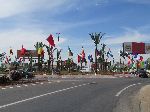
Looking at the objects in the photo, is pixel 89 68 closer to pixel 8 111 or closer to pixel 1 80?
pixel 1 80

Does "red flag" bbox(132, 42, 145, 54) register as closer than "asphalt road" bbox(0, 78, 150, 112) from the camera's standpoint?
No

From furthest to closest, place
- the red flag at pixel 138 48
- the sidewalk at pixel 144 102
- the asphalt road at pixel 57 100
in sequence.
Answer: the red flag at pixel 138 48 < the sidewalk at pixel 144 102 < the asphalt road at pixel 57 100

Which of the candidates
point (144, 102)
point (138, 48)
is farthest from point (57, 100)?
Answer: point (138, 48)

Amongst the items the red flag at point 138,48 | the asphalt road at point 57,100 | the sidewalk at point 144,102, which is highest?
the red flag at point 138,48

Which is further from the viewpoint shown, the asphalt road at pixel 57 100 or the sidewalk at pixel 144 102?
the sidewalk at pixel 144 102

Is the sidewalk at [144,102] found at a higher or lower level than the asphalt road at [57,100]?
lower

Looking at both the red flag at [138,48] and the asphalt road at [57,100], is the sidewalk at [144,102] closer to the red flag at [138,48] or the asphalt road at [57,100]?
the asphalt road at [57,100]

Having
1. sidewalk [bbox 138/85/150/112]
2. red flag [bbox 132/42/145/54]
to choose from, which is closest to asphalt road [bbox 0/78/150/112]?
sidewalk [bbox 138/85/150/112]

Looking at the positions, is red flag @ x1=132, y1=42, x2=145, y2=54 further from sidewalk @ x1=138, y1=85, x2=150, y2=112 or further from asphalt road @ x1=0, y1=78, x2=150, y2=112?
sidewalk @ x1=138, y1=85, x2=150, y2=112

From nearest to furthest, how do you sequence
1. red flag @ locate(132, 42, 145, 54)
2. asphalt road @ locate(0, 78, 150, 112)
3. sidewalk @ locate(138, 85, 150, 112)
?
asphalt road @ locate(0, 78, 150, 112)
sidewalk @ locate(138, 85, 150, 112)
red flag @ locate(132, 42, 145, 54)

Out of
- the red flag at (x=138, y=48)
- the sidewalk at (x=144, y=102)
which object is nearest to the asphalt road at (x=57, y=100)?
the sidewalk at (x=144, y=102)

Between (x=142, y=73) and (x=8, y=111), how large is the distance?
73.6 metres

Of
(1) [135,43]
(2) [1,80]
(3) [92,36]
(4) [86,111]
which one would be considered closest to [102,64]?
(3) [92,36]

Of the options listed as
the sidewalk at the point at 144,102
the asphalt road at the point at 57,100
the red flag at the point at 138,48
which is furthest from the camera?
the red flag at the point at 138,48
